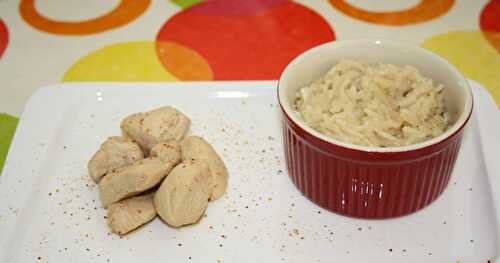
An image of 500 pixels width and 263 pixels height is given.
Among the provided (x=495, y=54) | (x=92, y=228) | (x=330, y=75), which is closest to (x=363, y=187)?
(x=330, y=75)

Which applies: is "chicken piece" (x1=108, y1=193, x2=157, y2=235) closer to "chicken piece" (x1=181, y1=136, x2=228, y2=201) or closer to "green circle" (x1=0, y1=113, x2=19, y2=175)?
"chicken piece" (x1=181, y1=136, x2=228, y2=201)

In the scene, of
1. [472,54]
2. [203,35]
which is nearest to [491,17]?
[472,54]

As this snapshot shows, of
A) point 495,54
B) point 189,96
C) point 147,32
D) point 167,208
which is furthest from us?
point 147,32

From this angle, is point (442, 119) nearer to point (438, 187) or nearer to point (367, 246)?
point (438, 187)

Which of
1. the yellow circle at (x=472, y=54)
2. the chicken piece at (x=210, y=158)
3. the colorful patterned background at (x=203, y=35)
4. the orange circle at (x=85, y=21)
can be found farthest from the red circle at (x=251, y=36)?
the chicken piece at (x=210, y=158)

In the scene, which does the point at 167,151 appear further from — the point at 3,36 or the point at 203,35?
the point at 3,36
